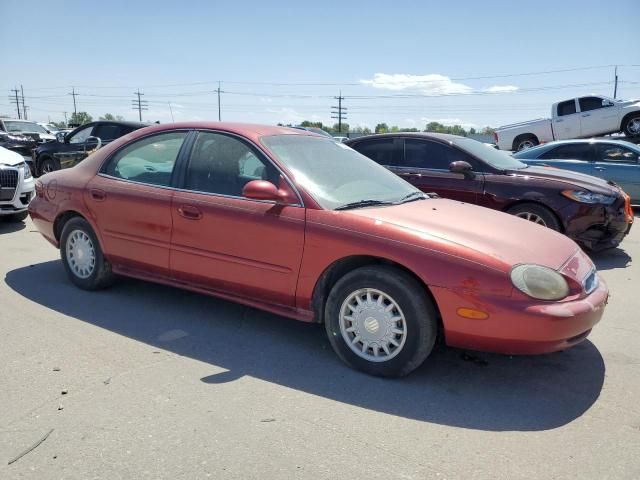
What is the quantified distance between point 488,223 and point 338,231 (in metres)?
1.09

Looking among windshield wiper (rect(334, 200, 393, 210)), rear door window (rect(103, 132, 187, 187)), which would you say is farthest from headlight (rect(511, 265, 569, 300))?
rear door window (rect(103, 132, 187, 187))

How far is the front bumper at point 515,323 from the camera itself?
9.95 feet

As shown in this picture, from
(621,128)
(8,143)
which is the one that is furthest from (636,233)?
(8,143)

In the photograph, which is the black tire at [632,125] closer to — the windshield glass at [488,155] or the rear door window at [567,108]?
the rear door window at [567,108]

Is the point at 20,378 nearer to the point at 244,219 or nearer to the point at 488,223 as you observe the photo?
the point at 244,219

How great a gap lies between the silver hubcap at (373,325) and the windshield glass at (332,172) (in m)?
0.67

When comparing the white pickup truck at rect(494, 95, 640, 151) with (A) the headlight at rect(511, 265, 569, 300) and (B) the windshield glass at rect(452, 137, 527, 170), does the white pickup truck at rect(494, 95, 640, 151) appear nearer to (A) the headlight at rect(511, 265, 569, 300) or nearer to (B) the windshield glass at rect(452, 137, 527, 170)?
(B) the windshield glass at rect(452, 137, 527, 170)

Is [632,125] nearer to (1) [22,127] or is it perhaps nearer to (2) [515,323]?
(2) [515,323]

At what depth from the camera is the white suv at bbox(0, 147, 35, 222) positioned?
25.2ft

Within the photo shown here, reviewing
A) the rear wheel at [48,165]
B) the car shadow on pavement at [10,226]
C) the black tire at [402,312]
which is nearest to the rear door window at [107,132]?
the rear wheel at [48,165]

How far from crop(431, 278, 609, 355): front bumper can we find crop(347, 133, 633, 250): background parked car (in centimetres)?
363

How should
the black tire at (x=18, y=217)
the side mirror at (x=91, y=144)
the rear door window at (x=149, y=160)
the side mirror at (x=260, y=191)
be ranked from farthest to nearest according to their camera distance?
the side mirror at (x=91, y=144), the black tire at (x=18, y=217), the rear door window at (x=149, y=160), the side mirror at (x=260, y=191)

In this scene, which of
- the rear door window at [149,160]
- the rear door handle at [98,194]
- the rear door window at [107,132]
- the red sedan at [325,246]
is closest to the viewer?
the red sedan at [325,246]

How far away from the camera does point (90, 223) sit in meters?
4.78
